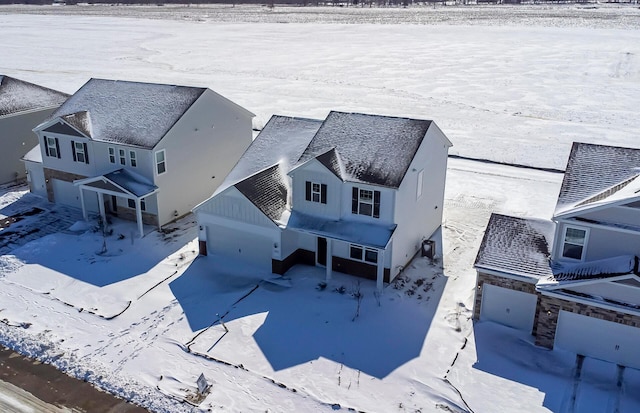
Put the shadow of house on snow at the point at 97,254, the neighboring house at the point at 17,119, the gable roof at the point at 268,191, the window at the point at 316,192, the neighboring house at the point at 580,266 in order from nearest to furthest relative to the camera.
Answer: the neighboring house at the point at 580,266 → the window at the point at 316,192 → the gable roof at the point at 268,191 → the shadow of house on snow at the point at 97,254 → the neighboring house at the point at 17,119

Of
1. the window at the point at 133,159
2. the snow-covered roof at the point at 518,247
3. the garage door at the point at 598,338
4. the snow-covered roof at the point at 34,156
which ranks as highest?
the window at the point at 133,159

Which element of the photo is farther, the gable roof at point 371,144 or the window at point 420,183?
the window at point 420,183

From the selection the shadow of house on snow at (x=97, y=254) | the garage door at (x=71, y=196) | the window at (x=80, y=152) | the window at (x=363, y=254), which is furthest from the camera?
the garage door at (x=71, y=196)

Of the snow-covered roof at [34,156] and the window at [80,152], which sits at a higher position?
the window at [80,152]

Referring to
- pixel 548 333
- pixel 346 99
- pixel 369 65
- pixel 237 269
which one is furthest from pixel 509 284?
pixel 369 65

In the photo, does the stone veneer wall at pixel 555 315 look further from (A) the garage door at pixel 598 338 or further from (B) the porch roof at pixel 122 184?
(B) the porch roof at pixel 122 184

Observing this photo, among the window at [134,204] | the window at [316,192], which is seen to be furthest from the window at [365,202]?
the window at [134,204]

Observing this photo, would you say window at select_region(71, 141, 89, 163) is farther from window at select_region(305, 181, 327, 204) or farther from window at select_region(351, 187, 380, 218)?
window at select_region(351, 187, 380, 218)

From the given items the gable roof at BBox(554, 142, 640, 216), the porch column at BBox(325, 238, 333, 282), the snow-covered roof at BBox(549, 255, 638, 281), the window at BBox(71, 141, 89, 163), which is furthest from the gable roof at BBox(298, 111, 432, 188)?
the window at BBox(71, 141, 89, 163)
